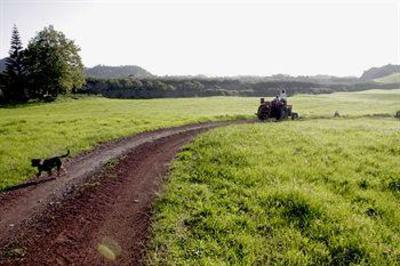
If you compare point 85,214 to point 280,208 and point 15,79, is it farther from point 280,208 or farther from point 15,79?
point 15,79

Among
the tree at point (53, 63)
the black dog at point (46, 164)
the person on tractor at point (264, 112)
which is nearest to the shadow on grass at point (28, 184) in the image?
the black dog at point (46, 164)

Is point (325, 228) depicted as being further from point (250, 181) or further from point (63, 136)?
point (63, 136)

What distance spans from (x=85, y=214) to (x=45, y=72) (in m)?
74.6

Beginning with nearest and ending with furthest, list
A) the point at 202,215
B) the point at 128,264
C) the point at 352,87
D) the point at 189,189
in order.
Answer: the point at 128,264
the point at 202,215
the point at 189,189
the point at 352,87

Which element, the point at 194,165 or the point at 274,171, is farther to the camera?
the point at 194,165

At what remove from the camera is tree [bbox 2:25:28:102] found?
8375cm

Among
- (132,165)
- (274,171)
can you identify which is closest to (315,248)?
(274,171)

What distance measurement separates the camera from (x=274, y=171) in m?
14.6

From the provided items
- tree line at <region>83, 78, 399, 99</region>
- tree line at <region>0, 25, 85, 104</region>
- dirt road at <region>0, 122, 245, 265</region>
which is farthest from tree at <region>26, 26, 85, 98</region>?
dirt road at <region>0, 122, 245, 265</region>

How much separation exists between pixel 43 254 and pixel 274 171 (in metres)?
8.42

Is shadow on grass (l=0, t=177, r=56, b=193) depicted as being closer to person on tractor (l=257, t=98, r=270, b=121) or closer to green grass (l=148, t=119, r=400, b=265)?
green grass (l=148, t=119, r=400, b=265)

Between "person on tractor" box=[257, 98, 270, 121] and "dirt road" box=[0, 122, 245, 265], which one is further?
"person on tractor" box=[257, 98, 270, 121]

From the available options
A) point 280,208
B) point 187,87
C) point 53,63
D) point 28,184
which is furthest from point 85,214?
point 187,87

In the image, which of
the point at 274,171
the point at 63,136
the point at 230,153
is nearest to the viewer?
the point at 274,171
